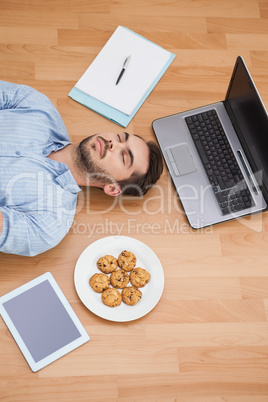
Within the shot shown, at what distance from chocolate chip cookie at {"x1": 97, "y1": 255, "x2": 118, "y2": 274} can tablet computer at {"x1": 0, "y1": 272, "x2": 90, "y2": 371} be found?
13 cm

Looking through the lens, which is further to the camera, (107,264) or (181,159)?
(181,159)

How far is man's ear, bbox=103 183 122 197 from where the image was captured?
132 centimetres

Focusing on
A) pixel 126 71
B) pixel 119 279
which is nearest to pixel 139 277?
pixel 119 279

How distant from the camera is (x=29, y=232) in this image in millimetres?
1197

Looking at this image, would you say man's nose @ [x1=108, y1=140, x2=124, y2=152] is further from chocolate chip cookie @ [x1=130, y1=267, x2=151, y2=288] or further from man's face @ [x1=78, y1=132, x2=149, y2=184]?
chocolate chip cookie @ [x1=130, y1=267, x2=151, y2=288]

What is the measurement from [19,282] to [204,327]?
0.53m

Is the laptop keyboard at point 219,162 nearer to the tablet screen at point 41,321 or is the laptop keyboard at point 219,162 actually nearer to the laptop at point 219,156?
the laptop at point 219,156

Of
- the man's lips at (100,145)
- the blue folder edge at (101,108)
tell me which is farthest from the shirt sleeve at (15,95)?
the man's lips at (100,145)

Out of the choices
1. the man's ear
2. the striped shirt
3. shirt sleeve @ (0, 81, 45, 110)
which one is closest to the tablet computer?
the striped shirt

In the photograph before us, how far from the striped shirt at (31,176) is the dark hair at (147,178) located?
16cm

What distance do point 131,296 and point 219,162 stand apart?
1.56 feet

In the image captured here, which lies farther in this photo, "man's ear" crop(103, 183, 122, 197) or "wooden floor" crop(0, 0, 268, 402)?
"man's ear" crop(103, 183, 122, 197)

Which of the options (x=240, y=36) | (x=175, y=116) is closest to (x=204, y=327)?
(x=175, y=116)

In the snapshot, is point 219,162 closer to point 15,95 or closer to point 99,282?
point 99,282
